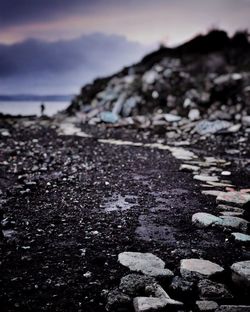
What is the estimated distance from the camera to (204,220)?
379 cm

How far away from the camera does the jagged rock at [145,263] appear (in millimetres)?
2719

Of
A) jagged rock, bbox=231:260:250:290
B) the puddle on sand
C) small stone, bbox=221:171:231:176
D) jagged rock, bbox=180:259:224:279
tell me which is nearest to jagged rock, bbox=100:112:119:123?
small stone, bbox=221:171:231:176

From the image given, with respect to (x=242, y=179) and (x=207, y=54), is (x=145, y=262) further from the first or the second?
(x=207, y=54)

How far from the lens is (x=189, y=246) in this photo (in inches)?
129

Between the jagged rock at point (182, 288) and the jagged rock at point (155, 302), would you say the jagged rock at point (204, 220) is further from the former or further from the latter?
the jagged rock at point (155, 302)

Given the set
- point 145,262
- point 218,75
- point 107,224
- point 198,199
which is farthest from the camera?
point 218,75

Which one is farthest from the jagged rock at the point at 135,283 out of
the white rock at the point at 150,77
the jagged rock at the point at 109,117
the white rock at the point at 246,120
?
the white rock at the point at 150,77

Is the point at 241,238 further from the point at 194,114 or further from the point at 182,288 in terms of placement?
the point at 194,114

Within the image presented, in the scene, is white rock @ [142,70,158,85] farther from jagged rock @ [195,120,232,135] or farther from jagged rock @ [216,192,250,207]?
jagged rock @ [216,192,250,207]

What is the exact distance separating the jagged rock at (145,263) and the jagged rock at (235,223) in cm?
105

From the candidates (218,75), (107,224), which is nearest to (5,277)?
(107,224)

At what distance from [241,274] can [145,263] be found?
2.34 feet

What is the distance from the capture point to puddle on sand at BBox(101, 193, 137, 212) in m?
4.26

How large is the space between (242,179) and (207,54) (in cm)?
1136
